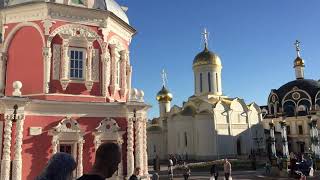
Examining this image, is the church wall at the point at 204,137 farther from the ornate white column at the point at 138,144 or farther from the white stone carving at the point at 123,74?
the ornate white column at the point at 138,144

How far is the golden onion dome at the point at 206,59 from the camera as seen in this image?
4028 centimetres

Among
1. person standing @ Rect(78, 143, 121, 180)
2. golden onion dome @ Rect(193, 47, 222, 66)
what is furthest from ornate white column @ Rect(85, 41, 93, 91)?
golden onion dome @ Rect(193, 47, 222, 66)

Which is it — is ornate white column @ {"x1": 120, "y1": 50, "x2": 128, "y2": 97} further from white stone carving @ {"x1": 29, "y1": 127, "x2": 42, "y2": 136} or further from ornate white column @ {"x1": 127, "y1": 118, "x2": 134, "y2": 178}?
white stone carving @ {"x1": 29, "y1": 127, "x2": 42, "y2": 136}

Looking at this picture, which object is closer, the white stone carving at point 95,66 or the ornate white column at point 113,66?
the white stone carving at point 95,66

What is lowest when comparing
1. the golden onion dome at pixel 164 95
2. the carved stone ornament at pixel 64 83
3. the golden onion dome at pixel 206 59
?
the carved stone ornament at pixel 64 83

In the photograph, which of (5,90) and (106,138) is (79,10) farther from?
(106,138)

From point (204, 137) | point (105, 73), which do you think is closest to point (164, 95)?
point (204, 137)

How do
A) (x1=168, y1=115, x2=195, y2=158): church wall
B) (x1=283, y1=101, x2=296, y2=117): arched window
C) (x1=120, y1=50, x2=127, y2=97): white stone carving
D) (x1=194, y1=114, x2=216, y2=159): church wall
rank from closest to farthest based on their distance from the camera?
(x1=120, y1=50, x2=127, y2=97): white stone carving < (x1=194, y1=114, x2=216, y2=159): church wall < (x1=168, y1=115, x2=195, y2=158): church wall < (x1=283, y1=101, x2=296, y2=117): arched window

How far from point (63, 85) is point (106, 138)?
2.97 meters

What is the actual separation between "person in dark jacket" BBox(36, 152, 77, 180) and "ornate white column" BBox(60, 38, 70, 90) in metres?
13.2

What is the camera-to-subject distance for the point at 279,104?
55.4m

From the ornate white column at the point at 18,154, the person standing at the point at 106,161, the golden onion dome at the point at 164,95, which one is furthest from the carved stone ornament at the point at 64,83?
the golden onion dome at the point at 164,95

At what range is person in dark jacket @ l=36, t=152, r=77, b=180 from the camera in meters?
2.86

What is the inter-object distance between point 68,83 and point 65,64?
2.81ft
